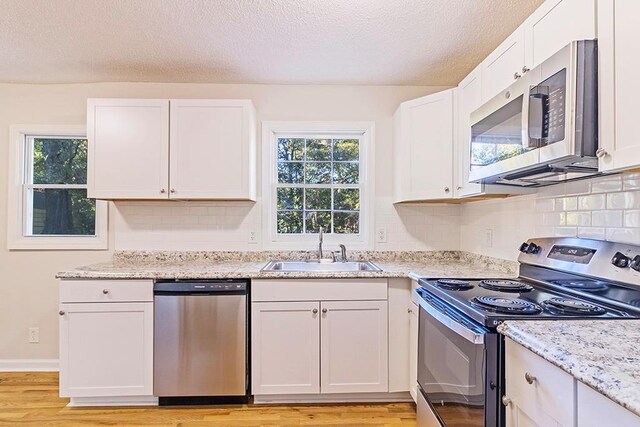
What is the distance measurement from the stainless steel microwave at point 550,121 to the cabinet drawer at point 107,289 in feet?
6.78

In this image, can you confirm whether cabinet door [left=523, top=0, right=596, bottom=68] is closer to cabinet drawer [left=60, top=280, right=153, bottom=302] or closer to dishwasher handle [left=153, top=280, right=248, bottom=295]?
dishwasher handle [left=153, top=280, right=248, bottom=295]

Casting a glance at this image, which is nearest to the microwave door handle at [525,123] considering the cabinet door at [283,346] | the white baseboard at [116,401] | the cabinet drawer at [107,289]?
the cabinet door at [283,346]

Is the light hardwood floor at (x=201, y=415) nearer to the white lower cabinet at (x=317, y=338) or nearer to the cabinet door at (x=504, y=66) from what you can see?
the white lower cabinet at (x=317, y=338)

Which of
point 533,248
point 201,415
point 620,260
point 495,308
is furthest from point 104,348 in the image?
point 620,260

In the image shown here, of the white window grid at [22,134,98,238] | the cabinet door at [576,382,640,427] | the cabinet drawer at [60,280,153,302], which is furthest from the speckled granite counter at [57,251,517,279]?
the cabinet door at [576,382,640,427]

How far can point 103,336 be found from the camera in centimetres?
228

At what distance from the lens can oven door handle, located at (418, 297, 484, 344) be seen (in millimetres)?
1263

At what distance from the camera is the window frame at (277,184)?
2945 millimetres

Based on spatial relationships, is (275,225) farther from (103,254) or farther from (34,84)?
(34,84)

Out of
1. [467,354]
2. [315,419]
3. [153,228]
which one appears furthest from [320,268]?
[467,354]

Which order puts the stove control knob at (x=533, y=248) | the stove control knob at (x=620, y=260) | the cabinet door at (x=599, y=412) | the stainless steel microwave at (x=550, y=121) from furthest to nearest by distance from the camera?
the stove control knob at (x=533, y=248) < the stove control knob at (x=620, y=260) < the stainless steel microwave at (x=550, y=121) < the cabinet door at (x=599, y=412)

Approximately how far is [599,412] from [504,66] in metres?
1.53

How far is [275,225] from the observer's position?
3.01 metres

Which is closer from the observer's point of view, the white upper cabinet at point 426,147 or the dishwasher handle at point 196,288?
the dishwasher handle at point 196,288
